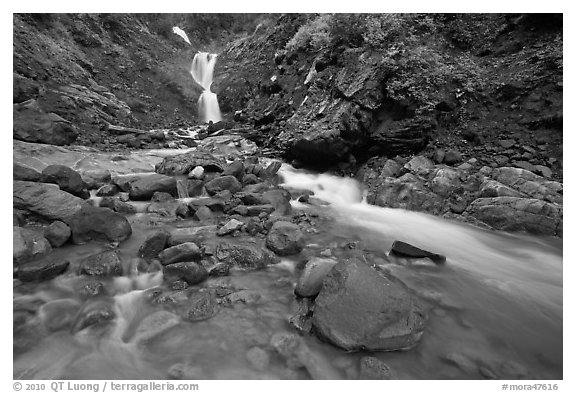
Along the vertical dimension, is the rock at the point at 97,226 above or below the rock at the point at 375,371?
above

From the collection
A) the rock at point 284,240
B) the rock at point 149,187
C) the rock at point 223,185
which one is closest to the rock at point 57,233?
the rock at point 149,187

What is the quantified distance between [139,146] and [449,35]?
11.3 metres

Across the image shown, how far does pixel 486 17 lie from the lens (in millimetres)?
8828

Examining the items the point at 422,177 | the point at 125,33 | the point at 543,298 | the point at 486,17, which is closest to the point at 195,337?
the point at 543,298

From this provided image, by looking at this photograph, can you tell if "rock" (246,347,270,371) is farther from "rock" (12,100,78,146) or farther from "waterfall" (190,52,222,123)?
"waterfall" (190,52,222,123)

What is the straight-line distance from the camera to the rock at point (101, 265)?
148 inches

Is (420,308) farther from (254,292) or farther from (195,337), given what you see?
(195,337)

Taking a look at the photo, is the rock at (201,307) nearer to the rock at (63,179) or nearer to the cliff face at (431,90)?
the rock at (63,179)

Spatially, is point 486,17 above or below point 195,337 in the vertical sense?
above

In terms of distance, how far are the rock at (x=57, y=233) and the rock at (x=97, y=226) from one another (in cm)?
10

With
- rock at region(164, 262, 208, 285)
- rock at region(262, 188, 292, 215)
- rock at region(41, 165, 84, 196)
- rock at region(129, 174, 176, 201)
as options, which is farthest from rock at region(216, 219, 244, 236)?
rock at region(41, 165, 84, 196)

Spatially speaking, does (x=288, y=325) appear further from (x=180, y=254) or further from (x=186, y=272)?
(x=180, y=254)

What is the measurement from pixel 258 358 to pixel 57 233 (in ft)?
11.9

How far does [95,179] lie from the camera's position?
7094mm
